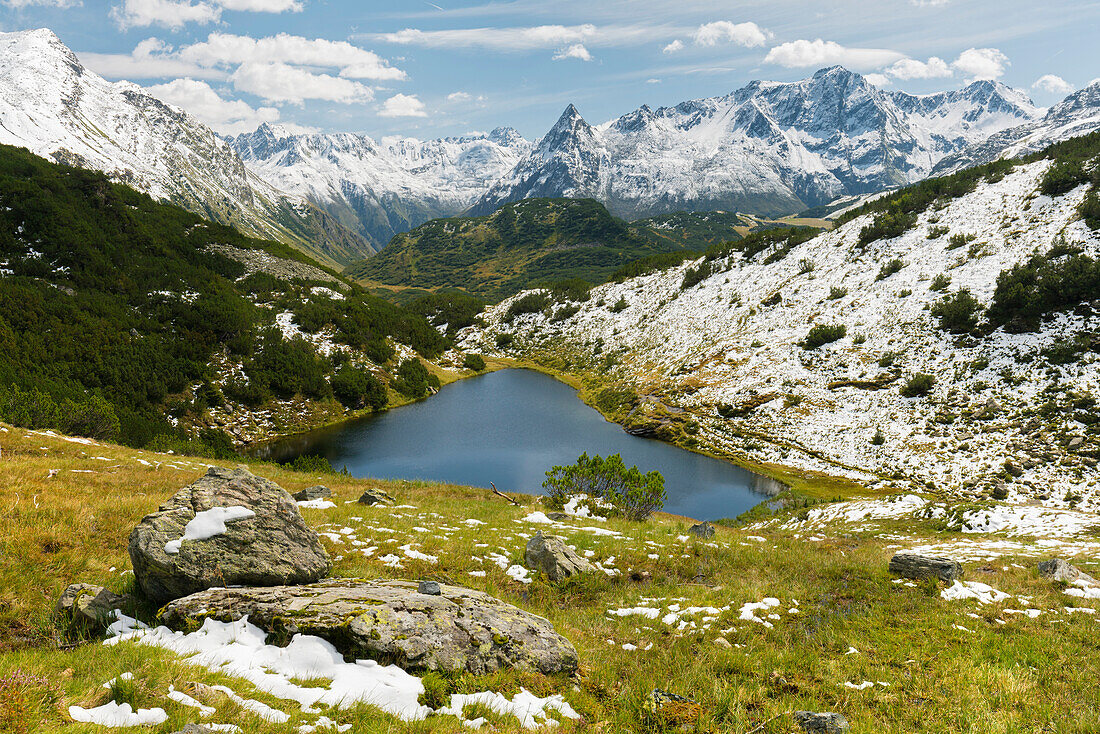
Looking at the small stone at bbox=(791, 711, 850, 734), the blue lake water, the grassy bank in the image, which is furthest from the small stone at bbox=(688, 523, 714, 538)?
the blue lake water

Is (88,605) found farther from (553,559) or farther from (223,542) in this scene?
(553,559)

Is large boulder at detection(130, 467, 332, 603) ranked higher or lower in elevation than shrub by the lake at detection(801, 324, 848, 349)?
higher

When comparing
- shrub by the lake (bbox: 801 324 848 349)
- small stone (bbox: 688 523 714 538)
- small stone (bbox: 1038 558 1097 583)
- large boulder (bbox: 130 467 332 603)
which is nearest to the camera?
large boulder (bbox: 130 467 332 603)

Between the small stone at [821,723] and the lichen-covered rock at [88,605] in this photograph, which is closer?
the small stone at [821,723]

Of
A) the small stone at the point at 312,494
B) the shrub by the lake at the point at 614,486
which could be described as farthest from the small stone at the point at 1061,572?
the small stone at the point at 312,494

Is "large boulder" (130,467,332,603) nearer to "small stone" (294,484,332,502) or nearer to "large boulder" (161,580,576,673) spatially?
"large boulder" (161,580,576,673)

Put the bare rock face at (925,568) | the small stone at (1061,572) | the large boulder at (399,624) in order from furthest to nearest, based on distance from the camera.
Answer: the bare rock face at (925,568)
the small stone at (1061,572)
the large boulder at (399,624)

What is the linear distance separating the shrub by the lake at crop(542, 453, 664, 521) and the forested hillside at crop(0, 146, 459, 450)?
37.1 metres

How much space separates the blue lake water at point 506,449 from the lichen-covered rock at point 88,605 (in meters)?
39.2

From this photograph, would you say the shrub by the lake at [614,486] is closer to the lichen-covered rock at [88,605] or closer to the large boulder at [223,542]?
the large boulder at [223,542]

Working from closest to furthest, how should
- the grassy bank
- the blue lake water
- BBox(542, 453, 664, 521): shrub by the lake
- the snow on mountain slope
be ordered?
the grassy bank
BBox(542, 453, 664, 521): shrub by the lake
the snow on mountain slope
the blue lake water

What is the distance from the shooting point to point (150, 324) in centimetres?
6538

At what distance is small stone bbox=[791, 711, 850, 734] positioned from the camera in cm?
693

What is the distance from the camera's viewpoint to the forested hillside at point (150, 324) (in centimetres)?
4912
